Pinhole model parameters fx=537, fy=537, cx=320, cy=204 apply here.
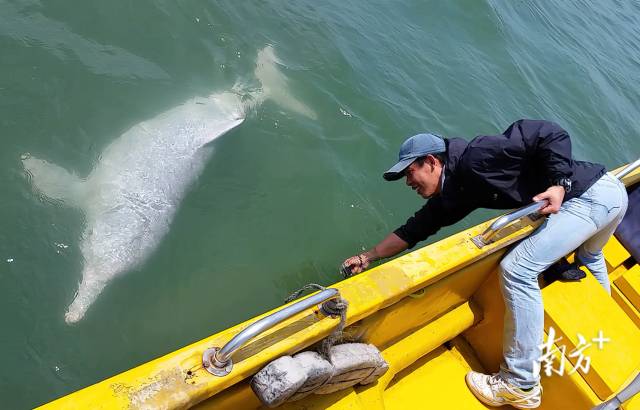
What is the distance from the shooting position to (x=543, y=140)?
3695mm

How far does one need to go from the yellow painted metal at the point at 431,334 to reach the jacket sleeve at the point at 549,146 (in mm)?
607

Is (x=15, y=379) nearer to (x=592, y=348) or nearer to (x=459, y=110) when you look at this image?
(x=592, y=348)

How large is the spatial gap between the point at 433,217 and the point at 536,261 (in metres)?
0.90

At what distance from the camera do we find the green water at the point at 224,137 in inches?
188

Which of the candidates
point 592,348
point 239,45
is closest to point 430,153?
point 592,348

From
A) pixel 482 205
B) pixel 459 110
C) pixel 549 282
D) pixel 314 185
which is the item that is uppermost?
pixel 482 205

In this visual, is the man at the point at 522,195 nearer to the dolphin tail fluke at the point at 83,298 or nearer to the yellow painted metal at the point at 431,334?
the yellow painted metal at the point at 431,334

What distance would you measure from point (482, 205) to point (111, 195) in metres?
3.88

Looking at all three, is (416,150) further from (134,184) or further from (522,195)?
(134,184)

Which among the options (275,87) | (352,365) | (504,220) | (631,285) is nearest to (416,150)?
(504,220)

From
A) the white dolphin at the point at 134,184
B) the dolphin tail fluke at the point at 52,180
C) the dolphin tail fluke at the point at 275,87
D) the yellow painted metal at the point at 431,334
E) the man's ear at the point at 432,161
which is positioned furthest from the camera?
the dolphin tail fluke at the point at 275,87

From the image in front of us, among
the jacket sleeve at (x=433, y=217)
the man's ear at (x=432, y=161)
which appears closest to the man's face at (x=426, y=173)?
the man's ear at (x=432, y=161)

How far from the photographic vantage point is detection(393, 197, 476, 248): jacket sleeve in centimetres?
423

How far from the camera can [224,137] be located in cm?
692
